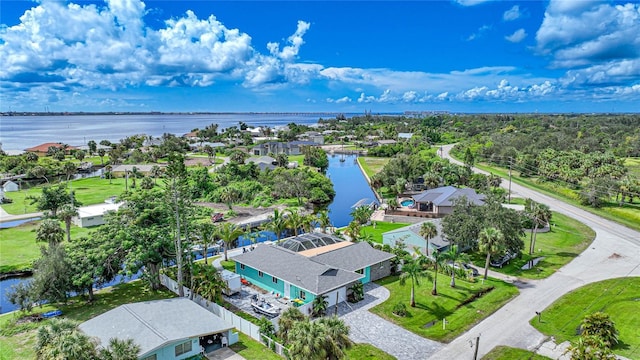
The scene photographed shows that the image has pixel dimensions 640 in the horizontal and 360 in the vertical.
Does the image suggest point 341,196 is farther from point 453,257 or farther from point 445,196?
point 453,257

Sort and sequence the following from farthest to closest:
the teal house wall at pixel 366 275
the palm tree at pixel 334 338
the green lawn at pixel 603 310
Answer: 1. the teal house wall at pixel 366 275
2. the green lawn at pixel 603 310
3. the palm tree at pixel 334 338

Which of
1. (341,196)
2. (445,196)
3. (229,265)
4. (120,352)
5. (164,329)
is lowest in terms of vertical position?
(341,196)

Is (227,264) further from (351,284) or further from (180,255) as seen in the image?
(351,284)

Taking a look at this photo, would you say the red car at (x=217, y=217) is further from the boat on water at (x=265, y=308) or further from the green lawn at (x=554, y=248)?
the green lawn at (x=554, y=248)

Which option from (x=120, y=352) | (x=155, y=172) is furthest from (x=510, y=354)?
(x=155, y=172)

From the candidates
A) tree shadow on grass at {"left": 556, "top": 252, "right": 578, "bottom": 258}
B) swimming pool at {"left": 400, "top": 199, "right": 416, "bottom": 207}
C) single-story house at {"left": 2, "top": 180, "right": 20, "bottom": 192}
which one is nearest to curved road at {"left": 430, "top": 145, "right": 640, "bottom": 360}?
tree shadow on grass at {"left": 556, "top": 252, "right": 578, "bottom": 258}

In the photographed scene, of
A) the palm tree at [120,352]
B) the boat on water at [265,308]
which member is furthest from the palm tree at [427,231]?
the palm tree at [120,352]

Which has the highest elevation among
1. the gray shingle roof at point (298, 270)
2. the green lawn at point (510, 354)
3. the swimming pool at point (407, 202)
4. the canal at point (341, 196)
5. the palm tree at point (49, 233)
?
the palm tree at point (49, 233)
